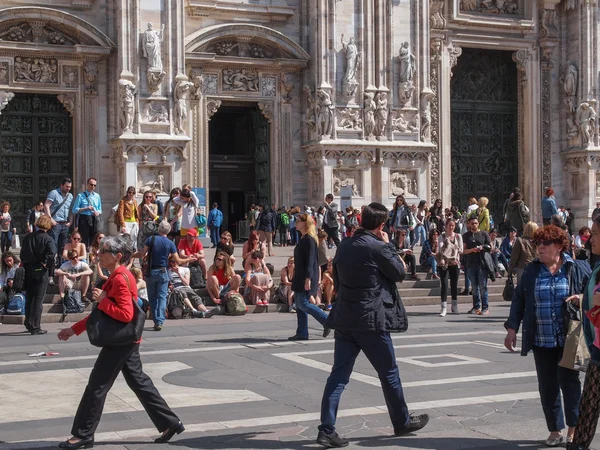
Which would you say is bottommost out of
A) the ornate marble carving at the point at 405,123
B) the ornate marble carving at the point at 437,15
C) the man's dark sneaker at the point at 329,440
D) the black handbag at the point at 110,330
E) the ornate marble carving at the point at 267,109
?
the man's dark sneaker at the point at 329,440

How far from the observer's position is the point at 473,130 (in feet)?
111

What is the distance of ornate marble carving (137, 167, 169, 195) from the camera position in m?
26.8

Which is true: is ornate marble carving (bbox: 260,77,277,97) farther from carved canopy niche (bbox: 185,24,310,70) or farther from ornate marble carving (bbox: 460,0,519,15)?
ornate marble carving (bbox: 460,0,519,15)

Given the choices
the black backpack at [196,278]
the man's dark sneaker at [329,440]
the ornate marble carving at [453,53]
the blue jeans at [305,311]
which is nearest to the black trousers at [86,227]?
the black backpack at [196,278]

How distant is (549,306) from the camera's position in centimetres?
756

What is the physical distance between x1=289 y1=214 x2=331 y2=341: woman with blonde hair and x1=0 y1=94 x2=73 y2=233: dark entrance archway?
15.6m

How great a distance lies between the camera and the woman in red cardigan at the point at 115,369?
24.3 ft

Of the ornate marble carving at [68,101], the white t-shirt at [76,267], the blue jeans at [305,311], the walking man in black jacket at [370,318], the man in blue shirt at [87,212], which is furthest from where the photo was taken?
the ornate marble carving at [68,101]

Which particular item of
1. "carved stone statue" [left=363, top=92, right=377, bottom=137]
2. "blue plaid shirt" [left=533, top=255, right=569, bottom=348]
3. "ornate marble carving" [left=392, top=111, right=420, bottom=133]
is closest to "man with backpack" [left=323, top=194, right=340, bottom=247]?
"carved stone statue" [left=363, top=92, right=377, bottom=137]

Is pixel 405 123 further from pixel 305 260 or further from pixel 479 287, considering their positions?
pixel 305 260

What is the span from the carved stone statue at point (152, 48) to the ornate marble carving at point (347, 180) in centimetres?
603

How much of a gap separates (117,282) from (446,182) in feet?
83.5

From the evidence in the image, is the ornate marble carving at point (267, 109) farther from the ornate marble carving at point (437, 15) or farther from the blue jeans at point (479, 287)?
the blue jeans at point (479, 287)

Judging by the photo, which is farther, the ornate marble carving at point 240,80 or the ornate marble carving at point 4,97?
the ornate marble carving at point 240,80
